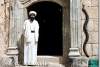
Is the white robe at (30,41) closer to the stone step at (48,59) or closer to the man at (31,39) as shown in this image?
the man at (31,39)

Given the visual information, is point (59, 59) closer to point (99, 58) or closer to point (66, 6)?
point (66, 6)

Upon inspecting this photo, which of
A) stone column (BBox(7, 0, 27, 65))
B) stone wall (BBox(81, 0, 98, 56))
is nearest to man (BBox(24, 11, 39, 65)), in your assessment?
stone column (BBox(7, 0, 27, 65))

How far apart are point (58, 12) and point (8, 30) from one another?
1572 millimetres

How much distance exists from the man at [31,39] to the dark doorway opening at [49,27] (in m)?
0.77

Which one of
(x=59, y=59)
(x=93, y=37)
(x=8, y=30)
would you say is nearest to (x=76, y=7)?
(x=93, y=37)

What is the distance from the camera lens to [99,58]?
114 cm

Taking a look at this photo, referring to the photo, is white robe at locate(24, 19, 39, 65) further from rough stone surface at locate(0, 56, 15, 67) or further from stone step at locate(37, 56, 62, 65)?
rough stone surface at locate(0, 56, 15, 67)

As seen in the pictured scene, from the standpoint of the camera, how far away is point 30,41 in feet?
22.2

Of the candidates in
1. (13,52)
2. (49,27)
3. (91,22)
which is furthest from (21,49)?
(91,22)

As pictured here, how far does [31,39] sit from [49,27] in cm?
114

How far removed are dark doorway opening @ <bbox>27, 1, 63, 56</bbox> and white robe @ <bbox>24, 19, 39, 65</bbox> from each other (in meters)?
0.77

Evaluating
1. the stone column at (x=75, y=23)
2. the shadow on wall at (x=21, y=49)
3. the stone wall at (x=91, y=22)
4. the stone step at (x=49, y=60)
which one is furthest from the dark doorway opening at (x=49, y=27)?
the stone wall at (x=91, y=22)

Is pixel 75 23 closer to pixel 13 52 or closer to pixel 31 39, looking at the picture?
pixel 31 39

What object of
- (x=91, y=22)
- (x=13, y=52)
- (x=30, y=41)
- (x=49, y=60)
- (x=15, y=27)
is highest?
(x=91, y=22)
